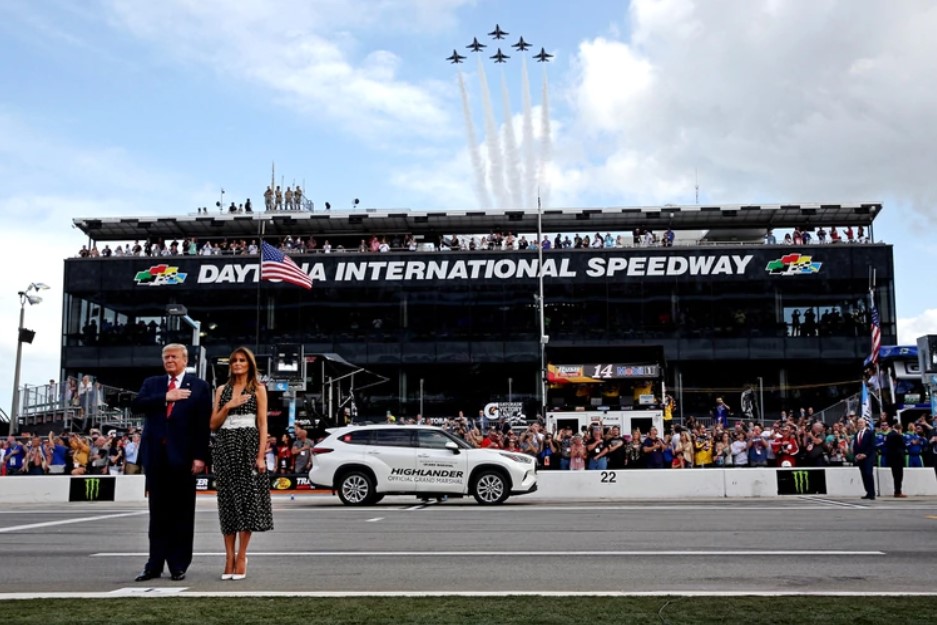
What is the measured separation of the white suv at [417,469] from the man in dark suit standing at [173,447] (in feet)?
39.5

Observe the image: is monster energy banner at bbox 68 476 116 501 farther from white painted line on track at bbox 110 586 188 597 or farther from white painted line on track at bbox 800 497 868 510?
white painted line on track at bbox 110 586 188 597

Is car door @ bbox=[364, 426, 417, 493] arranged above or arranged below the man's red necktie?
→ below

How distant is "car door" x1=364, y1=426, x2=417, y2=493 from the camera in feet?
66.7

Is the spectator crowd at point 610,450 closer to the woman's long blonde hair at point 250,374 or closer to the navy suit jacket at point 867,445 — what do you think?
the navy suit jacket at point 867,445

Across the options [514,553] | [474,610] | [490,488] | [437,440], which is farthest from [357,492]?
[474,610]

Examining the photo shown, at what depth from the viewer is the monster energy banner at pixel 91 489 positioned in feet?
81.0

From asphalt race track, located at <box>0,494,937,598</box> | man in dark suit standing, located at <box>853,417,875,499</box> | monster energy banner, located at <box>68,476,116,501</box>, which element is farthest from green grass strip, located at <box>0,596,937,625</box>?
monster energy banner, located at <box>68,476,116,501</box>

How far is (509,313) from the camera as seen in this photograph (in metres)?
56.5

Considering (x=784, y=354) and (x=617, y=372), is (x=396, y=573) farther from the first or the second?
(x=784, y=354)

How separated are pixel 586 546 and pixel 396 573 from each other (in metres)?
2.94

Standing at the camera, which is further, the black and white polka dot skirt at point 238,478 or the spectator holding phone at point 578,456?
the spectator holding phone at point 578,456

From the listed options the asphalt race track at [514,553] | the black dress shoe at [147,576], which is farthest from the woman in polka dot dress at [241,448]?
the black dress shoe at [147,576]

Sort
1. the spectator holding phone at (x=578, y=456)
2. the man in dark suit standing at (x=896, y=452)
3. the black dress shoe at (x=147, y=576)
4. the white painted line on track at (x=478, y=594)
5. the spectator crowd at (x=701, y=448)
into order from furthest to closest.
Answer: the spectator holding phone at (x=578, y=456) → the spectator crowd at (x=701, y=448) → the man in dark suit standing at (x=896, y=452) → the black dress shoe at (x=147, y=576) → the white painted line on track at (x=478, y=594)

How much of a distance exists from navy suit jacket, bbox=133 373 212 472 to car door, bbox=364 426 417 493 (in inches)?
478
